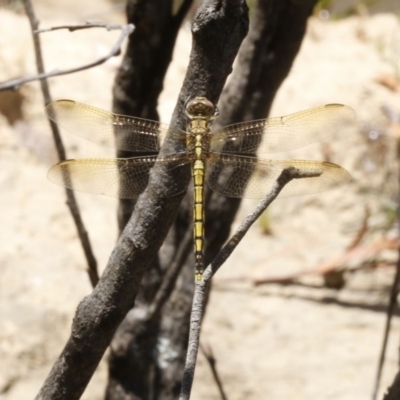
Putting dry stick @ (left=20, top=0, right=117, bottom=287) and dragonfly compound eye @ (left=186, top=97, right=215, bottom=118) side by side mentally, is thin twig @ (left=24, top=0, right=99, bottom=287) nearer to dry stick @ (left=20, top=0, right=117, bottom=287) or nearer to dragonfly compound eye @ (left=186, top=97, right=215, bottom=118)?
dry stick @ (left=20, top=0, right=117, bottom=287)

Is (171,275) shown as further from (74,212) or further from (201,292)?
(201,292)

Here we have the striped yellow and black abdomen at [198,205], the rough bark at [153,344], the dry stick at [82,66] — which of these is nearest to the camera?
the dry stick at [82,66]

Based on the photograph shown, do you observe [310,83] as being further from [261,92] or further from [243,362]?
[261,92]

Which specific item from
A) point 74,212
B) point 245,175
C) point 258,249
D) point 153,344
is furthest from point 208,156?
point 258,249

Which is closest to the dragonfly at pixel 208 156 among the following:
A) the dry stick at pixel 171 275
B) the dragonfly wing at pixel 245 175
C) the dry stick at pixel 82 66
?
the dragonfly wing at pixel 245 175

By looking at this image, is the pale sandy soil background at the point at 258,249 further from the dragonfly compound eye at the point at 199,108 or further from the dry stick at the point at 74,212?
the dragonfly compound eye at the point at 199,108

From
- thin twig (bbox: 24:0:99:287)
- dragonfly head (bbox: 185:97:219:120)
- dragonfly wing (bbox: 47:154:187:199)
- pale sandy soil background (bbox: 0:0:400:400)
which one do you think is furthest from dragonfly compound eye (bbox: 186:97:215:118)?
pale sandy soil background (bbox: 0:0:400:400)

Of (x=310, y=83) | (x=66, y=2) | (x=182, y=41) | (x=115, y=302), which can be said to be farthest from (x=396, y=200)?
(x=66, y=2)
